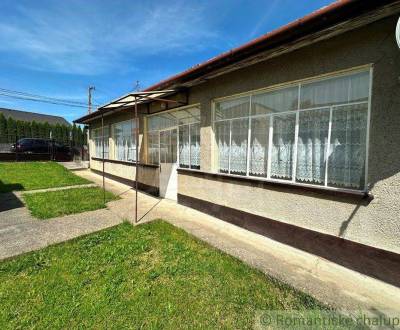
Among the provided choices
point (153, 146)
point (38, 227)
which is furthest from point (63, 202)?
point (153, 146)

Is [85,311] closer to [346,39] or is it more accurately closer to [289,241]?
[289,241]

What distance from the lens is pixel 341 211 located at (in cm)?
354

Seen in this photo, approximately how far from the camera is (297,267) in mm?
3529

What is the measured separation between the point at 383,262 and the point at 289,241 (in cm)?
139

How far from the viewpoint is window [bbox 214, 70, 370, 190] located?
11.4 feet

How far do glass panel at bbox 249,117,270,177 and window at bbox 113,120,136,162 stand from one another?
636 cm

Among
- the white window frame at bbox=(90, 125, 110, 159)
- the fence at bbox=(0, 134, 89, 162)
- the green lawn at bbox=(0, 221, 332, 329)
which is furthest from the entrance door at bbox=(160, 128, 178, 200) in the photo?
the fence at bbox=(0, 134, 89, 162)

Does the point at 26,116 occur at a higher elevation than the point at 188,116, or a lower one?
higher

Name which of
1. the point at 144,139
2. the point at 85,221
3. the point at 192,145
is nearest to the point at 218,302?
the point at 85,221

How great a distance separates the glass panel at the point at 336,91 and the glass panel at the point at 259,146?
881 mm

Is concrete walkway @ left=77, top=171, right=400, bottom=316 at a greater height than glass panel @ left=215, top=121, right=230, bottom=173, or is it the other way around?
glass panel @ left=215, top=121, right=230, bottom=173

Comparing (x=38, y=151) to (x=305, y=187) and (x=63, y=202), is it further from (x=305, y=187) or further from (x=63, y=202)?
(x=305, y=187)

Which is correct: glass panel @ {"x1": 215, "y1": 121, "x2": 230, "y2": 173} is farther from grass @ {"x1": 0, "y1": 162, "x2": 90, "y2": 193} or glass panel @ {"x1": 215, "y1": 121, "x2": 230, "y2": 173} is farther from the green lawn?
grass @ {"x1": 0, "y1": 162, "x2": 90, "y2": 193}

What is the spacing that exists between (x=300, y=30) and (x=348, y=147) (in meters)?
1.87
